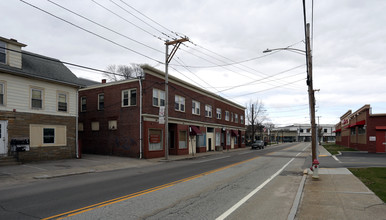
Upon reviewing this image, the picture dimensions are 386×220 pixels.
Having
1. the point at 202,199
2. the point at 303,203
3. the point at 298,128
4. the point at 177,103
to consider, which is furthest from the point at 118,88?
the point at 298,128

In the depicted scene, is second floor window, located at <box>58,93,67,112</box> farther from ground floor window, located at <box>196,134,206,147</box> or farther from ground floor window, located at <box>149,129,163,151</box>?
ground floor window, located at <box>196,134,206,147</box>

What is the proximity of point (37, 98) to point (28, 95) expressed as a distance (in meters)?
0.76

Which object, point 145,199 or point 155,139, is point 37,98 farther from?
point 145,199

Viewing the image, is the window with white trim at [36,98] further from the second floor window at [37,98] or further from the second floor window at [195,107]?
the second floor window at [195,107]

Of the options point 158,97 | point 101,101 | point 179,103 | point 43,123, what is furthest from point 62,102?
point 179,103

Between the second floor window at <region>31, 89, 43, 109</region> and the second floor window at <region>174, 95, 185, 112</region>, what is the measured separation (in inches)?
523

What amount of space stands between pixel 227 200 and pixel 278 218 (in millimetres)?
1955

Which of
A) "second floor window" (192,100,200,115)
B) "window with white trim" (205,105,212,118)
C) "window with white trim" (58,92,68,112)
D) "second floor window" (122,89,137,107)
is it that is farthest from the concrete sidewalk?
"window with white trim" (205,105,212,118)

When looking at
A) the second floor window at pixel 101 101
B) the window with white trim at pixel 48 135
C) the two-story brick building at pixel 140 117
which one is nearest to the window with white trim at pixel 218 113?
the two-story brick building at pixel 140 117

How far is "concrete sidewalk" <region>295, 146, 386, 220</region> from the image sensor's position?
629 cm

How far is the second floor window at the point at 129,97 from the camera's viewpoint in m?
24.2

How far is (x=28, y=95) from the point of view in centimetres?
1789

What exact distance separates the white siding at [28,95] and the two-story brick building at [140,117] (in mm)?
4957

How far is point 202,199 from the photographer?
8.01 metres
